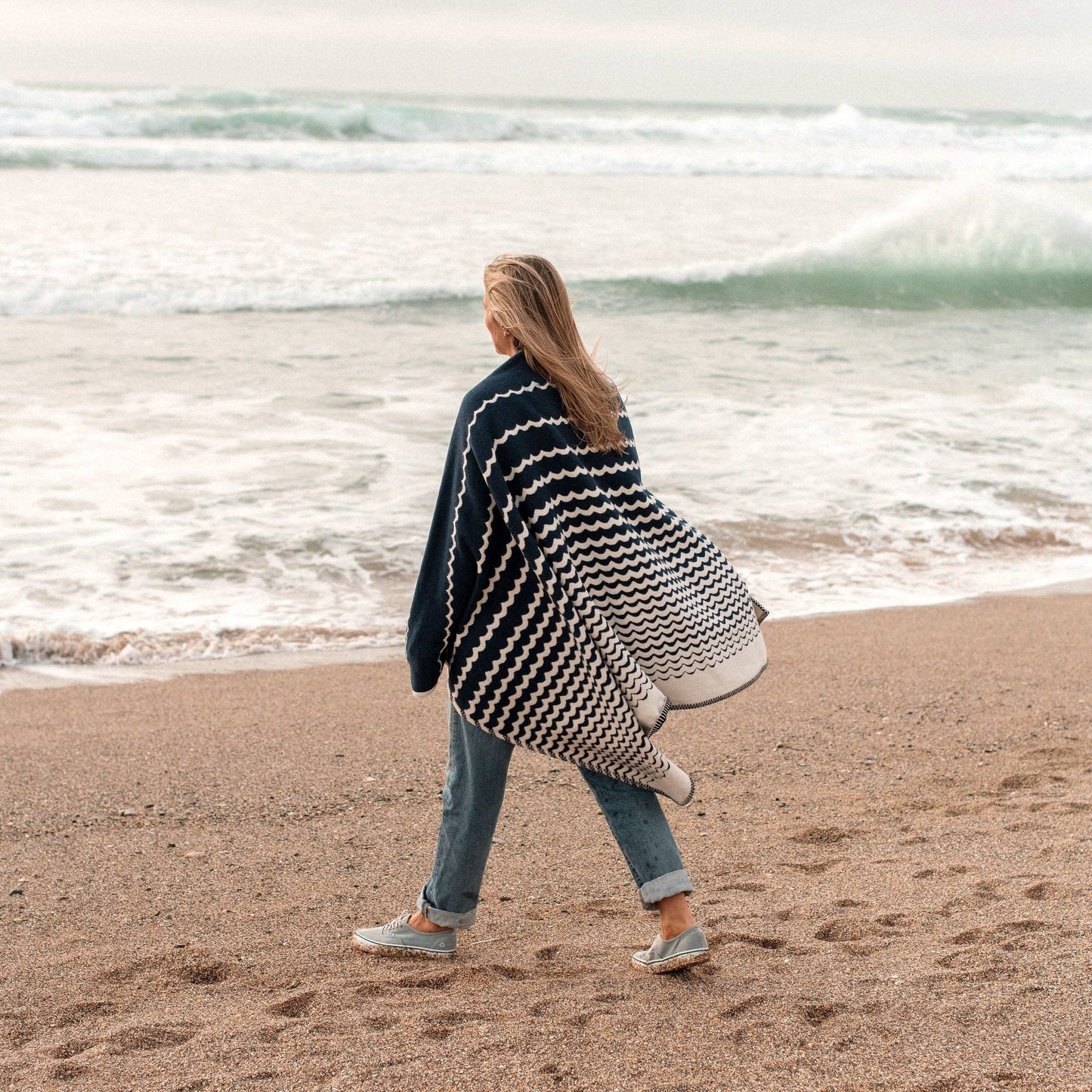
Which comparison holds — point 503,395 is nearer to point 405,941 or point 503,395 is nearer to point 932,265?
point 405,941

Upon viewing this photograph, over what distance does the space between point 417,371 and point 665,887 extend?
8.98 metres

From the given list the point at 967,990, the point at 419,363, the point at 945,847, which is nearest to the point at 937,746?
the point at 945,847

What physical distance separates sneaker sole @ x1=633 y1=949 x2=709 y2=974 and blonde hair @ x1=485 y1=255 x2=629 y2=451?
1.16 metres

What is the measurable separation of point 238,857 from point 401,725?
3.56ft

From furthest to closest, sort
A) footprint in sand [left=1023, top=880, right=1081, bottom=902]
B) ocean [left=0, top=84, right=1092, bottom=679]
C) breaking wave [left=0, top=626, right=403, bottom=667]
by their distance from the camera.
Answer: ocean [left=0, top=84, right=1092, bottom=679]
breaking wave [left=0, top=626, right=403, bottom=667]
footprint in sand [left=1023, top=880, right=1081, bottom=902]

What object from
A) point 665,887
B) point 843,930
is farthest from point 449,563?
point 843,930

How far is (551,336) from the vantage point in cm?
248

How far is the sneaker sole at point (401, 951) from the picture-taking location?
111 inches

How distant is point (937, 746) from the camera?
14.0 ft

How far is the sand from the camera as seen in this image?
7.55ft

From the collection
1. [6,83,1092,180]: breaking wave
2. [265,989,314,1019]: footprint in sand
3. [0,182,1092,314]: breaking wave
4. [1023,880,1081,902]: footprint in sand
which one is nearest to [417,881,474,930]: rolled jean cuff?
[265,989,314,1019]: footprint in sand

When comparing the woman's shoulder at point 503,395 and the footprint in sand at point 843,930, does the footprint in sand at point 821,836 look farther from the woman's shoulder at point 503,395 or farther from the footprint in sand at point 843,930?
the woman's shoulder at point 503,395

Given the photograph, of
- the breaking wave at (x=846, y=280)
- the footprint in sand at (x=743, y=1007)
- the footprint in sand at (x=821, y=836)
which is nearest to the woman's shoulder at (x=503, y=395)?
the footprint in sand at (x=743, y=1007)

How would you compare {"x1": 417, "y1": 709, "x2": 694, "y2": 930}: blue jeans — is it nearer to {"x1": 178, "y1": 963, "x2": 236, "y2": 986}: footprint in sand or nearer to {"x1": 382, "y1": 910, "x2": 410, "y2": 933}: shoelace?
{"x1": 382, "y1": 910, "x2": 410, "y2": 933}: shoelace
